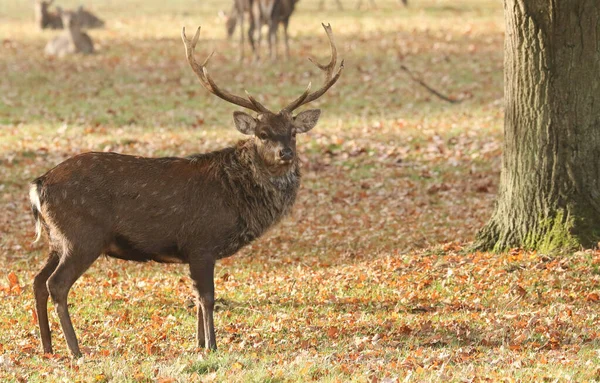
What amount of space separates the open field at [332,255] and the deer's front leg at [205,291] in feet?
0.71

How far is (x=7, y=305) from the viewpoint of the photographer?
8859 millimetres

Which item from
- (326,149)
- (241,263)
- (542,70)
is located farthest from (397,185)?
(542,70)

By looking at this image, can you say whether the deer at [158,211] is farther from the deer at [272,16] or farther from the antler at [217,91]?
the deer at [272,16]

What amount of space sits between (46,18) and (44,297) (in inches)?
1027

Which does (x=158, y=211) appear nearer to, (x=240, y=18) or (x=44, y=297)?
(x=44, y=297)

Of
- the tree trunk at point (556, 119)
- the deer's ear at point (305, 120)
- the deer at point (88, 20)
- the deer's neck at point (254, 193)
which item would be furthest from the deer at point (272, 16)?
the deer's neck at point (254, 193)

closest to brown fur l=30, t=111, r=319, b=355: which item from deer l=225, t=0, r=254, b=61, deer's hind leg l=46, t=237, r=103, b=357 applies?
deer's hind leg l=46, t=237, r=103, b=357

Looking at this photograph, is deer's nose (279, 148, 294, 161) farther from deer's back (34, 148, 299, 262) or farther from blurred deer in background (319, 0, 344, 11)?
blurred deer in background (319, 0, 344, 11)

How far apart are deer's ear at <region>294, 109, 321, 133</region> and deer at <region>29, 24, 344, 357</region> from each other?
1.05ft

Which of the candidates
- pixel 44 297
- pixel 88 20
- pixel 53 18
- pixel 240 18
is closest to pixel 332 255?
pixel 44 297

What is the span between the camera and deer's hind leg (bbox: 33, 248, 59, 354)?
7.43 meters

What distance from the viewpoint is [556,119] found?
29.7ft

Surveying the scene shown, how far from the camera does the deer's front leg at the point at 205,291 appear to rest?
7.41m

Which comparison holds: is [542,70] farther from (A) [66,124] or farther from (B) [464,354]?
(A) [66,124]
